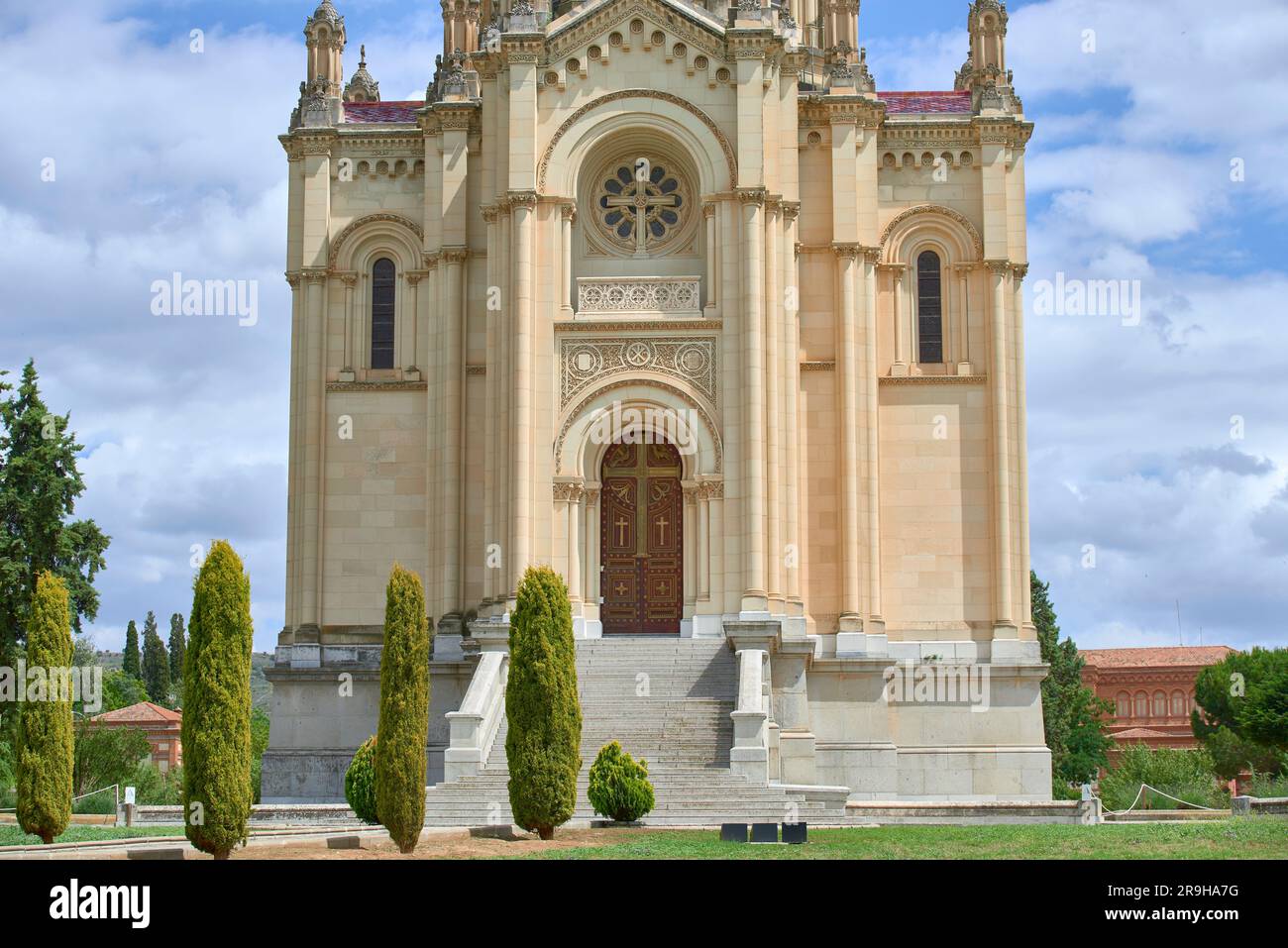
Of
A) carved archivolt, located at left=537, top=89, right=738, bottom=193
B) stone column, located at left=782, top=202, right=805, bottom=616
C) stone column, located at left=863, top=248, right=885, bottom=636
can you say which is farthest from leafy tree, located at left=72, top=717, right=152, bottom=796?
stone column, located at left=863, top=248, right=885, bottom=636

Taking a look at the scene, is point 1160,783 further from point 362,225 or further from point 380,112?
point 380,112

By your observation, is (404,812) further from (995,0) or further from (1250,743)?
(1250,743)

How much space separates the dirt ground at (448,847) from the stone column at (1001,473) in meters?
14.6

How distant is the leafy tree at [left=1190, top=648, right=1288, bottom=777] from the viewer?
67938 mm

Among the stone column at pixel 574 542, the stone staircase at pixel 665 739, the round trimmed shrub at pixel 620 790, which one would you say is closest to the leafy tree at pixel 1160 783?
the stone staircase at pixel 665 739

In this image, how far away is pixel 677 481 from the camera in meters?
39.6

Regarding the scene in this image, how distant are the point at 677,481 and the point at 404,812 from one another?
16.4 m

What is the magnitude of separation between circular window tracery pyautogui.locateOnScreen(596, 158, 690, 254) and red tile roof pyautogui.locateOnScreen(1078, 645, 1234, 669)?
68.6m

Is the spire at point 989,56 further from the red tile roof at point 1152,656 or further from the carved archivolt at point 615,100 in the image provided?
the red tile roof at point 1152,656

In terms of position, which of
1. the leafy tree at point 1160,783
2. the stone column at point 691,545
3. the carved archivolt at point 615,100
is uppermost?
the carved archivolt at point 615,100

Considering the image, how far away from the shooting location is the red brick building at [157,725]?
76.6 metres

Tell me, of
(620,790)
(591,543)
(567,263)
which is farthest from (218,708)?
(567,263)
